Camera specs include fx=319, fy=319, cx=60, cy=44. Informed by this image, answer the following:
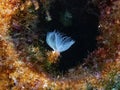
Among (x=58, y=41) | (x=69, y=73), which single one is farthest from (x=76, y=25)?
(x=69, y=73)

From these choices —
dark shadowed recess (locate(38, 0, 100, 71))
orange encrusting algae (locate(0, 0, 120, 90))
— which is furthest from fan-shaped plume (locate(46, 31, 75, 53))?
orange encrusting algae (locate(0, 0, 120, 90))

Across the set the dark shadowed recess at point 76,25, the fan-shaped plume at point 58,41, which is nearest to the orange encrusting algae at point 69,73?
the dark shadowed recess at point 76,25

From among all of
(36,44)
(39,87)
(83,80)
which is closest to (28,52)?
(36,44)

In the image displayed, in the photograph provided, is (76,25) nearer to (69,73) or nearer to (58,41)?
(58,41)

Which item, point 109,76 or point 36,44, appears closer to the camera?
point 109,76

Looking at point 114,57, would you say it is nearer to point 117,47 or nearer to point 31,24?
point 117,47

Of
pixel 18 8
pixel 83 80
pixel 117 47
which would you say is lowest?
pixel 83 80
